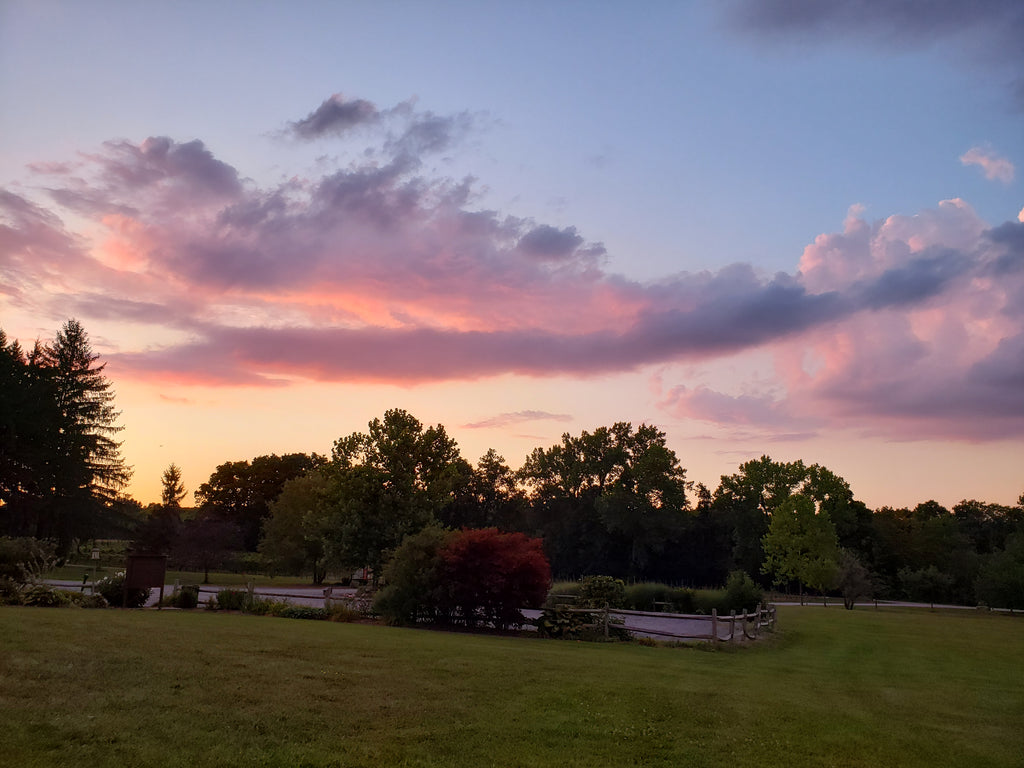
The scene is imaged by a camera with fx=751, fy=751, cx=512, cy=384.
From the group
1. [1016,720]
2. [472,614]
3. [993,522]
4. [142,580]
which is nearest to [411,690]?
[1016,720]

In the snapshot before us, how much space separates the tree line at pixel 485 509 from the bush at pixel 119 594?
427 inches

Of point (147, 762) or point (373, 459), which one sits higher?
point (373, 459)

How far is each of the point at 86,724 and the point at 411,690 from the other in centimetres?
499

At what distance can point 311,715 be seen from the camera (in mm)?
10359

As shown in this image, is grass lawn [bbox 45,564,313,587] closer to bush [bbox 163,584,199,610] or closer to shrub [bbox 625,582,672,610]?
bush [bbox 163,584,199,610]

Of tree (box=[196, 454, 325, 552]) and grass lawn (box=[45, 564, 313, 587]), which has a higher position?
tree (box=[196, 454, 325, 552])

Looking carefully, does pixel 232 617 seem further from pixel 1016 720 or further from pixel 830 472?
pixel 830 472

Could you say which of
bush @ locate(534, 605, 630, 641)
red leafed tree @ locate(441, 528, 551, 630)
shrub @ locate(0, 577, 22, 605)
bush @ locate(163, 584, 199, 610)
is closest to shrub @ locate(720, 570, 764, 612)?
bush @ locate(534, 605, 630, 641)

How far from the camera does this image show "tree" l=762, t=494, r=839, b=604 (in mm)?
71688

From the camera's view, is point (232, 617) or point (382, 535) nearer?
point (232, 617)

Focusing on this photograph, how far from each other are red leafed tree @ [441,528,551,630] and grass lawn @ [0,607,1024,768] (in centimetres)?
503

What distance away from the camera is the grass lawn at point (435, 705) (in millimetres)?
9062

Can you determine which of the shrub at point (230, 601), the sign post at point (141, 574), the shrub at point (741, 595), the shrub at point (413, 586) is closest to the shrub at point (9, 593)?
the sign post at point (141, 574)

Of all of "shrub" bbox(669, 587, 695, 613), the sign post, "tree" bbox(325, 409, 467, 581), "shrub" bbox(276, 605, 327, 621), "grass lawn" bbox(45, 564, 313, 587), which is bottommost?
"grass lawn" bbox(45, 564, 313, 587)
